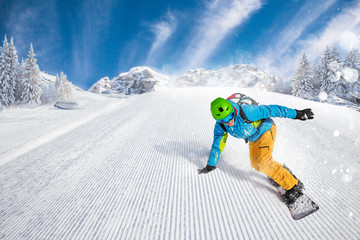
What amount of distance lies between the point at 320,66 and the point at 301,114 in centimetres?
3639

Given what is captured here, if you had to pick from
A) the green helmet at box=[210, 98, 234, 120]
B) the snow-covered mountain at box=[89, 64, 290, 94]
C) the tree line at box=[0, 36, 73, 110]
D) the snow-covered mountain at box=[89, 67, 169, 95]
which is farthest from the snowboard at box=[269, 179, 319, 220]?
the snow-covered mountain at box=[89, 67, 169, 95]

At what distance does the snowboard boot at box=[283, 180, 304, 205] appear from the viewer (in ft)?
5.69

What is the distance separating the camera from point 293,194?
1.76m

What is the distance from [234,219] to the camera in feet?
5.39

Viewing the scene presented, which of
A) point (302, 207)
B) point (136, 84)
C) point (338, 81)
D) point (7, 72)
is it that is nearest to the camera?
point (302, 207)

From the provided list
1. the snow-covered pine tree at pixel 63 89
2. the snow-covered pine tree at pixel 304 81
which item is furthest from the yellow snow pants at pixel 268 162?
the snow-covered pine tree at pixel 63 89

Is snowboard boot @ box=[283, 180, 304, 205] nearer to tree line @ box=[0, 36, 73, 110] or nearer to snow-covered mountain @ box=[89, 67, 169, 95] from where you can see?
tree line @ box=[0, 36, 73, 110]

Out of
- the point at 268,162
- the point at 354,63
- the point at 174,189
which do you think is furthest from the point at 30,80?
the point at 354,63

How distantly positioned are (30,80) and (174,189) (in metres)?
33.2

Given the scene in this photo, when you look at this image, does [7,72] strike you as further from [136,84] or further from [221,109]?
[136,84]

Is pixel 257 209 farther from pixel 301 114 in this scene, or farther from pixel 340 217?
pixel 301 114

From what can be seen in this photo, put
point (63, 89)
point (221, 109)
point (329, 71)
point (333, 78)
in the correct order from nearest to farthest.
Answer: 1. point (221, 109)
2. point (333, 78)
3. point (329, 71)
4. point (63, 89)

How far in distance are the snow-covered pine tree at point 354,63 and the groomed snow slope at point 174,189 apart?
1240 inches

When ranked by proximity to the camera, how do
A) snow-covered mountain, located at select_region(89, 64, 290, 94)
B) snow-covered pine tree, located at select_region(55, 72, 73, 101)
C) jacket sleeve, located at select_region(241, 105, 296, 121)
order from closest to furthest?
jacket sleeve, located at select_region(241, 105, 296, 121) → snow-covered pine tree, located at select_region(55, 72, 73, 101) → snow-covered mountain, located at select_region(89, 64, 290, 94)
